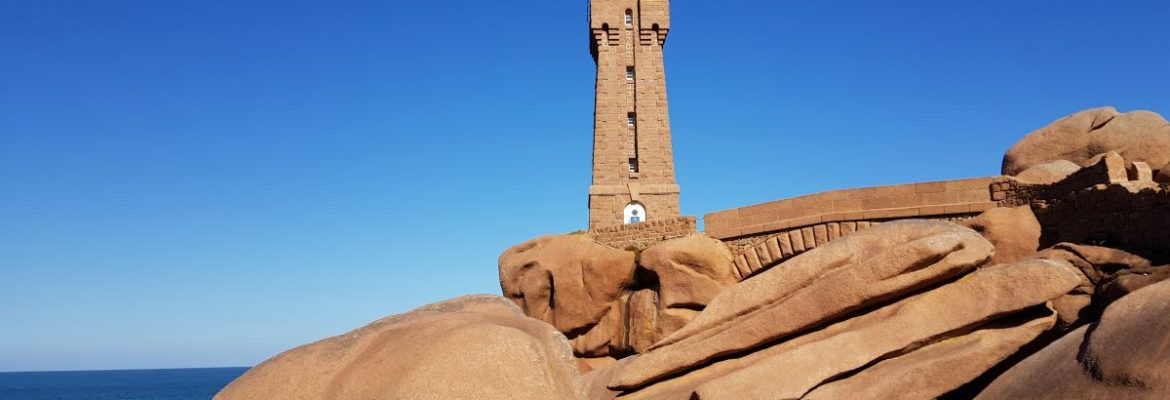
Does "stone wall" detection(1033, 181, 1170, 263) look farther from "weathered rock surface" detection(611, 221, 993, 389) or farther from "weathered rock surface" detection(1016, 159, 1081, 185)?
"weathered rock surface" detection(611, 221, 993, 389)

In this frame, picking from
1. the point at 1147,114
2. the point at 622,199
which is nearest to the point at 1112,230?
the point at 1147,114

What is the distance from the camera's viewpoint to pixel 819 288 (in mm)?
13141

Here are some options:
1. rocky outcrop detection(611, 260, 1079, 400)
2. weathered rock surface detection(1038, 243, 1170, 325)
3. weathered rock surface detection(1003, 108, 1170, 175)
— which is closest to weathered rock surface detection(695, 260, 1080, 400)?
rocky outcrop detection(611, 260, 1079, 400)

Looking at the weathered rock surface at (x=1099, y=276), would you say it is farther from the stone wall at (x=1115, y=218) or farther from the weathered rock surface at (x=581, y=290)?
the weathered rock surface at (x=581, y=290)

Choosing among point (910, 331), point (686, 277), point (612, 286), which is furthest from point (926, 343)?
point (612, 286)

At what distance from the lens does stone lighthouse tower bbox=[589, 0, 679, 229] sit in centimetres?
3494

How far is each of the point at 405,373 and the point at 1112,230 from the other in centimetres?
1394

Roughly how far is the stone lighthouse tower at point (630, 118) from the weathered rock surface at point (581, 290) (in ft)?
26.3

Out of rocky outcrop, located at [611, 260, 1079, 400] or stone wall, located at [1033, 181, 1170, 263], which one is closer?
rocky outcrop, located at [611, 260, 1079, 400]

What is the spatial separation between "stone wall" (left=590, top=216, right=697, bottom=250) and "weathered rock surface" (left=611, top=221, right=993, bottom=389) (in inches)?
423

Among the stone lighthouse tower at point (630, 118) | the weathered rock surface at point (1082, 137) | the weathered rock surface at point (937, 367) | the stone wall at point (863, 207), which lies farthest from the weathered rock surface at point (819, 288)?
the stone lighthouse tower at point (630, 118)

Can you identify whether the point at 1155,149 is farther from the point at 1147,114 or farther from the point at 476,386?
the point at 476,386

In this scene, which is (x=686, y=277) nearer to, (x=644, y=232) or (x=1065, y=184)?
(x=644, y=232)

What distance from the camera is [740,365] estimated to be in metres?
13.0
